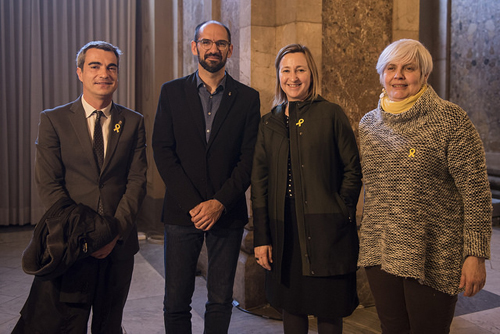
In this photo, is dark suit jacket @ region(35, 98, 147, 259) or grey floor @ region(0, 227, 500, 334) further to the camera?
grey floor @ region(0, 227, 500, 334)

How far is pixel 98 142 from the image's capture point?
2293 mm

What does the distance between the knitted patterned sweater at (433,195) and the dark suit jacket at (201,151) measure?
2.43 ft

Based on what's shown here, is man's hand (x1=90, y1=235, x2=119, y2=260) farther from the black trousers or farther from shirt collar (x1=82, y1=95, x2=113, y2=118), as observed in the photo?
shirt collar (x1=82, y1=95, x2=113, y2=118)

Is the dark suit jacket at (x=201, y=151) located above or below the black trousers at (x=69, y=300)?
above

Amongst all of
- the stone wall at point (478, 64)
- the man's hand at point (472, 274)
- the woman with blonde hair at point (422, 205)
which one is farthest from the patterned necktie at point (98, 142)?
the stone wall at point (478, 64)

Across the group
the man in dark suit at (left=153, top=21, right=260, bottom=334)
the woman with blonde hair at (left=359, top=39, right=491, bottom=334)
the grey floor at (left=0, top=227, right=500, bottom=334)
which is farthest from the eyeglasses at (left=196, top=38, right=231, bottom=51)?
the grey floor at (left=0, top=227, right=500, bottom=334)

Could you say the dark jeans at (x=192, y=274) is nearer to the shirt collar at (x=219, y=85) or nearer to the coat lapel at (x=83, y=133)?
the coat lapel at (x=83, y=133)

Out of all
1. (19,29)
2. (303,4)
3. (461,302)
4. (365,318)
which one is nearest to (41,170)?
(303,4)

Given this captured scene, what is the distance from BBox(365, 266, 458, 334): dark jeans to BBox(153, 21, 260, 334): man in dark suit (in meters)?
0.76

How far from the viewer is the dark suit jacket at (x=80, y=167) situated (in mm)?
2234

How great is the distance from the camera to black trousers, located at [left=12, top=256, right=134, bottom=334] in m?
2.09

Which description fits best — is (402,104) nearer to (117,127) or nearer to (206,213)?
(206,213)

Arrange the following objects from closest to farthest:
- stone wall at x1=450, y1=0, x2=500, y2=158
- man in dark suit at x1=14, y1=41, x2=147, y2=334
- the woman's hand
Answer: man in dark suit at x1=14, y1=41, x2=147, y2=334 → the woman's hand → stone wall at x1=450, y1=0, x2=500, y2=158

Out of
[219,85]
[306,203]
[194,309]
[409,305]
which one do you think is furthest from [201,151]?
[194,309]
